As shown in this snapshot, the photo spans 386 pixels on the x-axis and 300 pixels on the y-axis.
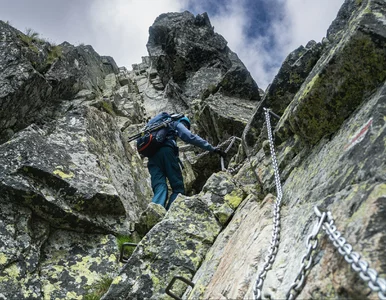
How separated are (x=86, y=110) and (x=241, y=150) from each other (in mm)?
4790

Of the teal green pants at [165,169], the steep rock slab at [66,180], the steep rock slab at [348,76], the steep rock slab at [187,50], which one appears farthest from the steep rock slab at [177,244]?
the steep rock slab at [187,50]

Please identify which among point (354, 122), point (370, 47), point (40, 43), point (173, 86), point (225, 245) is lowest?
point (225, 245)

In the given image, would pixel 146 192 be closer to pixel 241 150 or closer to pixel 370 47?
pixel 241 150

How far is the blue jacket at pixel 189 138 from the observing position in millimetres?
10219

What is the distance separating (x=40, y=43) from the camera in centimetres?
1706

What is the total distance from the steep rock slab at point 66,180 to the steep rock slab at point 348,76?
4.62 metres

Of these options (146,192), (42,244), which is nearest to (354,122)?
(42,244)

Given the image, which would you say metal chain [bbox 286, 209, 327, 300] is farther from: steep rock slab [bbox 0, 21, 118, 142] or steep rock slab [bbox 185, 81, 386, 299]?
steep rock slab [bbox 0, 21, 118, 142]

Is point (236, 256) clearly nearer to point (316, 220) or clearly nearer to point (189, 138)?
point (316, 220)

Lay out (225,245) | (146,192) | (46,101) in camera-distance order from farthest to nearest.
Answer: (46,101) → (146,192) → (225,245)

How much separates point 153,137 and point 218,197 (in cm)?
375

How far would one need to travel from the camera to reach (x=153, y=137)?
10.5 meters

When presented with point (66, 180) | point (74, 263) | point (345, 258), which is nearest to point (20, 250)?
point (74, 263)

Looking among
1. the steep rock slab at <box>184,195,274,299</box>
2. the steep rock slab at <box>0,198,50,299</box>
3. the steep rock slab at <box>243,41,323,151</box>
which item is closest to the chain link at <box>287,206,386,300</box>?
the steep rock slab at <box>184,195,274,299</box>
